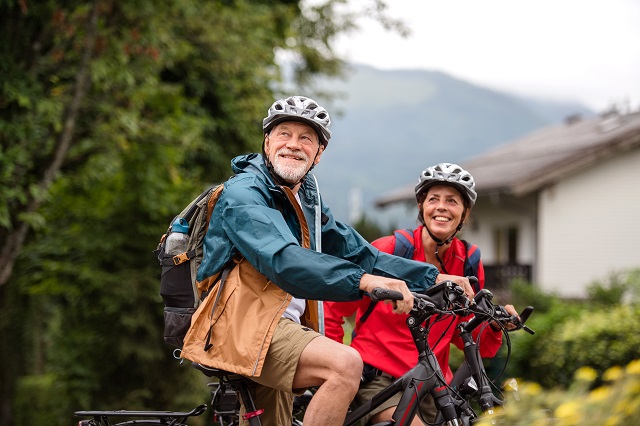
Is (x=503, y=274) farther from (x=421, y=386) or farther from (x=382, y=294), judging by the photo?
(x=382, y=294)

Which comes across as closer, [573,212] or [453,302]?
[453,302]

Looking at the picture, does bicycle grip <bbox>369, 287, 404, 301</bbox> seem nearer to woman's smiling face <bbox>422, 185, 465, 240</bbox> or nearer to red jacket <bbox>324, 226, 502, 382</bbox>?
red jacket <bbox>324, 226, 502, 382</bbox>

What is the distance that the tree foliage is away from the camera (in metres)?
11.2

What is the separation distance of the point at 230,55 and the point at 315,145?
11.7 m

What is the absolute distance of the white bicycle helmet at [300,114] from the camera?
4520 millimetres

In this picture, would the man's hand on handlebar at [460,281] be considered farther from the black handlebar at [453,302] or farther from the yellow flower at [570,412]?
the yellow flower at [570,412]

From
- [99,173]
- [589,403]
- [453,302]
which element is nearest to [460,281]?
[453,302]

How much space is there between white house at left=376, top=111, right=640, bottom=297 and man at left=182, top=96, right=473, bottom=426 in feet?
69.1

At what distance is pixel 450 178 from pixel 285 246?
1744 millimetres

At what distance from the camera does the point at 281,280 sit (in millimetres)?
3918

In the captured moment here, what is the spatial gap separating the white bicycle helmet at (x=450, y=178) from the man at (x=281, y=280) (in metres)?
0.98

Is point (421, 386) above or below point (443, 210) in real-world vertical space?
Answer: below

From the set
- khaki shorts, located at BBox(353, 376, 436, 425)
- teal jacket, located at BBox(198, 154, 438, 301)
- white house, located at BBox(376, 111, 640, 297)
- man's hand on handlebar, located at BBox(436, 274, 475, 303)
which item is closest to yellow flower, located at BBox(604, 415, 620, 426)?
teal jacket, located at BBox(198, 154, 438, 301)

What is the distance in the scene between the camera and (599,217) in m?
26.9
